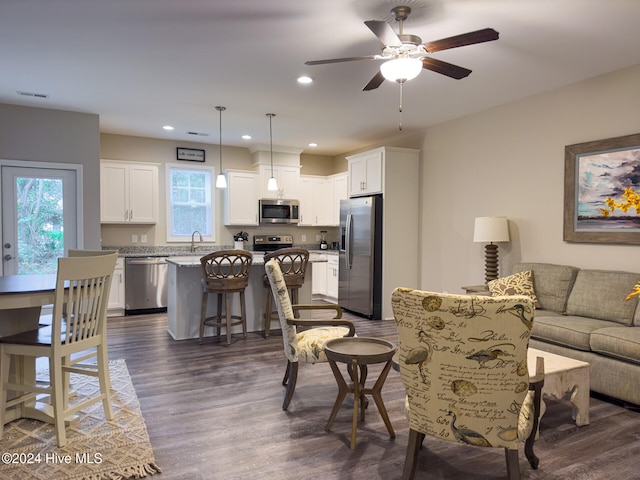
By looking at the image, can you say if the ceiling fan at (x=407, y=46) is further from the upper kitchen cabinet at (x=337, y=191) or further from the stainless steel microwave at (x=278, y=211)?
the stainless steel microwave at (x=278, y=211)

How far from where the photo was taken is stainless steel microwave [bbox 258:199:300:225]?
732 cm

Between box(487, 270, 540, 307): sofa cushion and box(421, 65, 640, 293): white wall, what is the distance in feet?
1.40

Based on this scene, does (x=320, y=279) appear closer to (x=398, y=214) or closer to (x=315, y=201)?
(x=315, y=201)

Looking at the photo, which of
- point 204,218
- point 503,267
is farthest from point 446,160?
point 204,218

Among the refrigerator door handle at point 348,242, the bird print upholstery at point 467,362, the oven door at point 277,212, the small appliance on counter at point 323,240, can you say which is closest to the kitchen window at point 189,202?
the oven door at point 277,212

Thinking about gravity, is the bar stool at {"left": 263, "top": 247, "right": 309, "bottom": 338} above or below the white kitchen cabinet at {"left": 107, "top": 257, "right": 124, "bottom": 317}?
above

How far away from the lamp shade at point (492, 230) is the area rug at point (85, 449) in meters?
3.67

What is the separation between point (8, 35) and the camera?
313 cm

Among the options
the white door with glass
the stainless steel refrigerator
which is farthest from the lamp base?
the white door with glass

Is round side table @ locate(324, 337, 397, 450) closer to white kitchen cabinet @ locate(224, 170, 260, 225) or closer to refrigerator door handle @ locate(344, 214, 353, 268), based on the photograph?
refrigerator door handle @ locate(344, 214, 353, 268)

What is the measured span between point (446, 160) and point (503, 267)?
164 cm

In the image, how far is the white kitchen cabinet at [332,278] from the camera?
7.16m

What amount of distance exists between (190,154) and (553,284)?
5546 millimetres

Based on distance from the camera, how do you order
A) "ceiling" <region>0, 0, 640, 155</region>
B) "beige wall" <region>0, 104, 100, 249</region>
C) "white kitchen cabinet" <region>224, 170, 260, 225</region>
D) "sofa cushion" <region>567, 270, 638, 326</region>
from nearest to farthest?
"ceiling" <region>0, 0, 640, 155</region> < "sofa cushion" <region>567, 270, 638, 326</region> < "beige wall" <region>0, 104, 100, 249</region> < "white kitchen cabinet" <region>224, 170, 260, 225</region>
